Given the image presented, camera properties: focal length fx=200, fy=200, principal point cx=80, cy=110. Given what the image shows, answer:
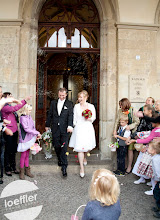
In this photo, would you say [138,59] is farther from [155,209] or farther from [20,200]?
[20,200]

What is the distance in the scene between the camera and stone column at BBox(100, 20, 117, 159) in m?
5.70

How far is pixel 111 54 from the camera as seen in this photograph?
19.2 ft

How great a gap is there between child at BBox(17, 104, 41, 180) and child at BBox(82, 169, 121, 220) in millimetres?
2874

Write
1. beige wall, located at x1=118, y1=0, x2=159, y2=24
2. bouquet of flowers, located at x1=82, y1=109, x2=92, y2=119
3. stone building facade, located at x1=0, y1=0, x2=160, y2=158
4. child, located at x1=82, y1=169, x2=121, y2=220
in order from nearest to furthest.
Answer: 1. child, located at x1=82, y1=169, x2=121, y2=220
2. bouquet of flowers, located at x1=82, y1=109, x2=92, y2=119
3. stone building facade, located at x1=0, y1=0, x2=160, y2=158
4. beige wall, located at x1=118, y1=0, x2=159, y2=24

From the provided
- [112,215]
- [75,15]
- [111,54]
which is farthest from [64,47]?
[112,215]

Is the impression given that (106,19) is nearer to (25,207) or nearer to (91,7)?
(91,7)

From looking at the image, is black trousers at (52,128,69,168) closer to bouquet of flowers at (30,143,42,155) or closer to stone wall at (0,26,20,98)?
bouquet of flowers at (30,143,42,155)

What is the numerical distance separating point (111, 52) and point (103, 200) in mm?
4880

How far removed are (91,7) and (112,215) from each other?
621 centimetres

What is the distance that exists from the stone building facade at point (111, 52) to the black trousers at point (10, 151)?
141 cm

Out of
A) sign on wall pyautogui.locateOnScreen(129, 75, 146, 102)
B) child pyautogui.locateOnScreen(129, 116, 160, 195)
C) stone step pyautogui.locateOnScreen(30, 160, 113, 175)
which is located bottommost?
stone step pyautogui.locateOnScreen(30, 160, 113, 175)

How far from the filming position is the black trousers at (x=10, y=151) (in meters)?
Answer: 4.54

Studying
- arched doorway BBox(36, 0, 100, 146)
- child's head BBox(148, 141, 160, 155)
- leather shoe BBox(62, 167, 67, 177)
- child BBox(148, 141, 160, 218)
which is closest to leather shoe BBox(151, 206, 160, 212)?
child BBox(148, 141, 160, 218)

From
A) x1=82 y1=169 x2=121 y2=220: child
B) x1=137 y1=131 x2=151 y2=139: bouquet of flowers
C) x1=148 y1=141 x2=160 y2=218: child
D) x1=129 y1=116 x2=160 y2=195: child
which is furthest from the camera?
x1=137 y1=131 x2=151 y2=139: bouquet of flowers
